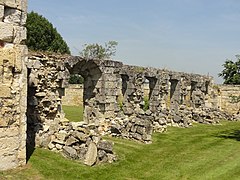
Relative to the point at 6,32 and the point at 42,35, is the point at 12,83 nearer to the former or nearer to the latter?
the point at 6,32

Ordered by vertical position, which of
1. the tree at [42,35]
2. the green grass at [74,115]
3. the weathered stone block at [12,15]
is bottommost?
the green grass at [74,115]

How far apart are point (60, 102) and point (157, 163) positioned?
409 centimetres

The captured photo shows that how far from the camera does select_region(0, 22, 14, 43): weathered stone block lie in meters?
8.03

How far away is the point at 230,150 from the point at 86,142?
607 centimetres

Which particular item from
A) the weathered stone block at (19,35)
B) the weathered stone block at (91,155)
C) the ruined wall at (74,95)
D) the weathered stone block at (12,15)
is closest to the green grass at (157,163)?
the weathered stone block at (91,155)

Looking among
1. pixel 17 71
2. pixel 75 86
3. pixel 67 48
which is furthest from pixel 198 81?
pixel 67 48

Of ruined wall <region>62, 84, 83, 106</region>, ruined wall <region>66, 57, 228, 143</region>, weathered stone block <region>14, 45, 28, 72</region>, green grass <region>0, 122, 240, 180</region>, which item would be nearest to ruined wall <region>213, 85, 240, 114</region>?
ruined wall <region>66, 57, 228, 143</region>

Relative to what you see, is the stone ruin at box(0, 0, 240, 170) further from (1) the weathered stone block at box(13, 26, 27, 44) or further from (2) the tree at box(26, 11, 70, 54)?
(2) the tree at box(26, 11, 70, 54)

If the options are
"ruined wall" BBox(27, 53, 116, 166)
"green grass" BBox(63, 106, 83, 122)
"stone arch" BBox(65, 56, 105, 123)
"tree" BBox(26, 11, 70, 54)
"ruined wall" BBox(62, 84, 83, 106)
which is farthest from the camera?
"tree" BBox(26, 11, 70, 54)

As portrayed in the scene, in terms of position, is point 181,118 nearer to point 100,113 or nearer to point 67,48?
point 100,113

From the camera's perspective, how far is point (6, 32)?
8109mm

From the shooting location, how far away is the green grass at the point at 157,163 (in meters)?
8.95

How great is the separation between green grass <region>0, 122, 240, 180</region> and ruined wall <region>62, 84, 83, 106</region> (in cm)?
1503

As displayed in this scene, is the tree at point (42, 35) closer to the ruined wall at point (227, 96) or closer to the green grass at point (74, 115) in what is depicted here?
the green grass at point (74, 115)
